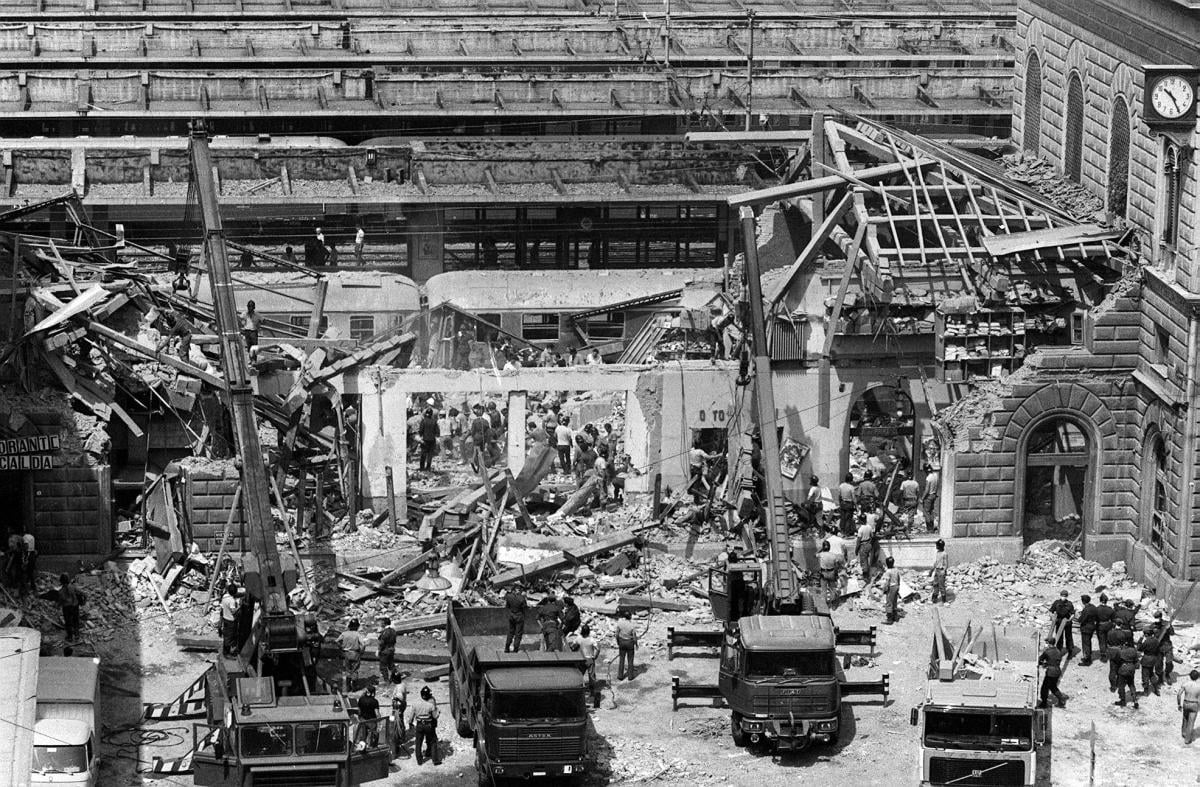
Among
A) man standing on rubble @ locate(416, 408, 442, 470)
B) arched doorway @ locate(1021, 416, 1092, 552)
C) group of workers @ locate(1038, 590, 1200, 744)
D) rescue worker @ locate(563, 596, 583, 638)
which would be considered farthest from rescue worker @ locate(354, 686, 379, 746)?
arched doorway @ locate(1021, 416, 1092, 552)

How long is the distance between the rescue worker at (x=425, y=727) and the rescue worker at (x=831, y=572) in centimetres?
1216

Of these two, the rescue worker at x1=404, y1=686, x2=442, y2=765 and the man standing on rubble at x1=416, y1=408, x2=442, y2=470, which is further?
the man standing on rubble at x1=416, y1=408, x2=442, y2=470

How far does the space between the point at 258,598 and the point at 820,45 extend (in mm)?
51042

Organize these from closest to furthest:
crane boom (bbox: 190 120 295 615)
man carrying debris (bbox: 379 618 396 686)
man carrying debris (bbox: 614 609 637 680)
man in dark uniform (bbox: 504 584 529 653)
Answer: crane boom (bbox: 190 120 295 615)
man in dark uniform (bbox: 504 584 529 653)
man carrying debris (bbox: 379 618 396 686)
man carrying debris (bbox: 614 609 637 680)

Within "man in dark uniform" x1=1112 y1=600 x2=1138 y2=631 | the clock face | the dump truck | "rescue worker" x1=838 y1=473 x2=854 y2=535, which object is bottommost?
the dump truck

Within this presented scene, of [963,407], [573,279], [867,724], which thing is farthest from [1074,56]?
[867,724]

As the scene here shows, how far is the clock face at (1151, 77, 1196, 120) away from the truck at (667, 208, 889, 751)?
9.28m

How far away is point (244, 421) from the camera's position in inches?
2147

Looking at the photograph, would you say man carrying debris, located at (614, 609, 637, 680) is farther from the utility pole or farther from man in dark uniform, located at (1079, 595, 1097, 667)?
the utility pole

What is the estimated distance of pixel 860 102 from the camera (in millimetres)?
89562

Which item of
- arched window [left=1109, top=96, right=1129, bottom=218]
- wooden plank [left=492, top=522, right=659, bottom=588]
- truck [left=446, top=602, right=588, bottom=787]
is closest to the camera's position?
truck [left=446, top=602, right=588, bottom=787]

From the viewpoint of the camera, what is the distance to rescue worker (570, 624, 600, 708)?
5181 centimetres

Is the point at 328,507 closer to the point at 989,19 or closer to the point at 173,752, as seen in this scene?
the point at 173,752

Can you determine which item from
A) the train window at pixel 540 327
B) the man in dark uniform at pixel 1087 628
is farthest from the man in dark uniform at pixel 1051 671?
the train window at pixel 540 327
